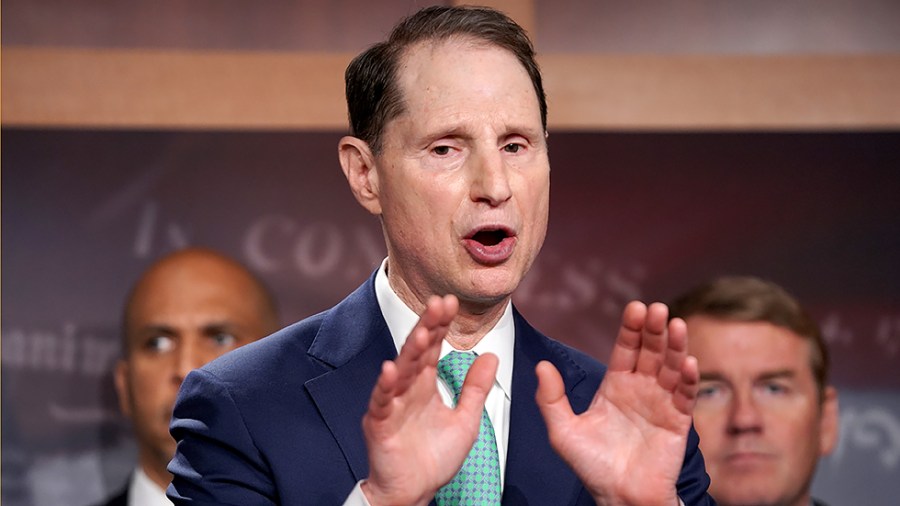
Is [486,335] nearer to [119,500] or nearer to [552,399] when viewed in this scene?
[552,399]

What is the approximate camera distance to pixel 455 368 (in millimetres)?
1636

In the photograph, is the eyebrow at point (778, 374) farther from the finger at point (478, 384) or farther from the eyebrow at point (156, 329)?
the finger at point (478, 384)

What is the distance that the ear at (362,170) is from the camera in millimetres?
1755

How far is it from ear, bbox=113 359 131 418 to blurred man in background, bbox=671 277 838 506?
50.2 inches

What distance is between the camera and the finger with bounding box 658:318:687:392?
1395mm

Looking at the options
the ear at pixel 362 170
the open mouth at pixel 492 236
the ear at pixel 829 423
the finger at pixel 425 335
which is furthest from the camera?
the ear at pixel 829 423

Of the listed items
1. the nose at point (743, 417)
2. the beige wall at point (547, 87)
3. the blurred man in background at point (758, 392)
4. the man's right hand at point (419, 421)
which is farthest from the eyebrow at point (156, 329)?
the man's right hand at point (419, 421)

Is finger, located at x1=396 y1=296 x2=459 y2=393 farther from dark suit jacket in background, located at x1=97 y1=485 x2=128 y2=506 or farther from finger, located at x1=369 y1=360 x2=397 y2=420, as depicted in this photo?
dark suit jacket in background, located at x1=97 y1=485 x2=128 y2=506

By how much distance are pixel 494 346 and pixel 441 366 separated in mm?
85

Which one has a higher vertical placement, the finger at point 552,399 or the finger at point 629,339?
the finger at point 629,339

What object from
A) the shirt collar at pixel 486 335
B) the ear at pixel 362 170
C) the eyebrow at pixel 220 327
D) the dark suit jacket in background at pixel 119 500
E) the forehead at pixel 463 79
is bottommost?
the dark suit jacket in background at pixel 119 500

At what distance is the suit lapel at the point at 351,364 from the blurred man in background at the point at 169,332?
1.35 meters

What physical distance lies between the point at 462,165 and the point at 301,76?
1.42m

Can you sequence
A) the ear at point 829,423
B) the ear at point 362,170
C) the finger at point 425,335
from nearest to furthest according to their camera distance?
the finger at point 425,335 → the ear at point 362,170 → the ear at point 829,423
